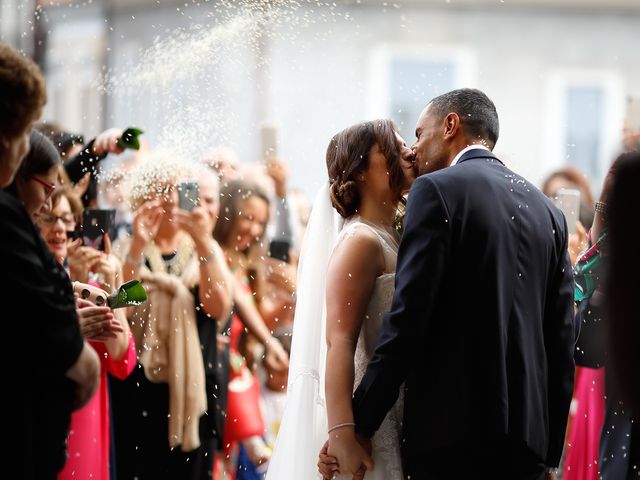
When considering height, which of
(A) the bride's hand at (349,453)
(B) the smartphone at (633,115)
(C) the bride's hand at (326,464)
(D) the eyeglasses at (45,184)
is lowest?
(C) the bride's hand at (326,464)

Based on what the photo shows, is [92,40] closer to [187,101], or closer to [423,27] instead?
[423,27]

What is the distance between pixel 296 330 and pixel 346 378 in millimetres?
365

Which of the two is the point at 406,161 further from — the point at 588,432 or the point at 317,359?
the point at 588,432

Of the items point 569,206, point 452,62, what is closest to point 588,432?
point 569,206

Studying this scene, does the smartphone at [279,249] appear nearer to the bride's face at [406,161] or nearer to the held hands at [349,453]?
the bride's face at [406,161]

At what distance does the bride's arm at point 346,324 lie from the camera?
2678 millimetres

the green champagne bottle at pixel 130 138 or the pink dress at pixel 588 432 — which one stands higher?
the green champagne bottle at pixel 130 138

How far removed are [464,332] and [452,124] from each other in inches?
25.8

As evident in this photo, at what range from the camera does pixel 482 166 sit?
2.72 m

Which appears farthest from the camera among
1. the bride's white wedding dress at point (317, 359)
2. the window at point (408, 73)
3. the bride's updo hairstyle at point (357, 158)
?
the window at point (408, 73)

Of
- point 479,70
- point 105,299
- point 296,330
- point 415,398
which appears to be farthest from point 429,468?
point 479,70

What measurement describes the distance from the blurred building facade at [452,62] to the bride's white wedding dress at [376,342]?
7586mm

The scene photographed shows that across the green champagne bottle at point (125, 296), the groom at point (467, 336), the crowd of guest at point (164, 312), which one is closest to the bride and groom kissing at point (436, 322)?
the groom at point (467, 336)

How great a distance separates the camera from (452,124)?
287 centimetres
